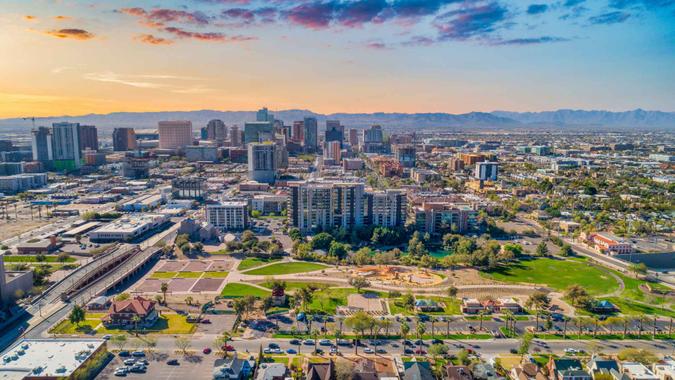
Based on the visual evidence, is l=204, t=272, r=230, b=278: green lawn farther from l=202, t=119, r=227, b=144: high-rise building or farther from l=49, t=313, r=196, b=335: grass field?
l=202, t=119, r=227, b=144: high-rise building

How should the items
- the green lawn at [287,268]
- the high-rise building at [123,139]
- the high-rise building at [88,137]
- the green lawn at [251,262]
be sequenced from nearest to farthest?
the green lawn at [287,268] → the green lawn at [251,262] → the high-rise building at [88,137] → the high-rise building at [123,139]

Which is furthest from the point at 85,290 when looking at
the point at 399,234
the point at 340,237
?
the point at 399,234

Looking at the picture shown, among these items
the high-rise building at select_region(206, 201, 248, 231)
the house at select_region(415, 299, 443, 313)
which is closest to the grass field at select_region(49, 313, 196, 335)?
the house at select_region(415, 299, 443, 313)

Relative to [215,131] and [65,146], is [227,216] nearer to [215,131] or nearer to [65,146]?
[65,146]

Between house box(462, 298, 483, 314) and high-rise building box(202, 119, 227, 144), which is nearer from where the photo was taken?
house box(462, 298, 483, 314)

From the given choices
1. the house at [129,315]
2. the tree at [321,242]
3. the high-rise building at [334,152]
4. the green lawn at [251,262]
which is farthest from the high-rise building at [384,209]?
the high-rise building at [334,152]

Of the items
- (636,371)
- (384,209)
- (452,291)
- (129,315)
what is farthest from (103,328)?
(384,209)

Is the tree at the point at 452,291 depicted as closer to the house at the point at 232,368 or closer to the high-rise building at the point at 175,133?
the house at the point at 232,368
